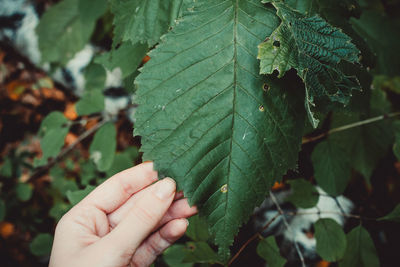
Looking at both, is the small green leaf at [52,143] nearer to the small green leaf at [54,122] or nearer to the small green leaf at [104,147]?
the small green leaf at [54,122]

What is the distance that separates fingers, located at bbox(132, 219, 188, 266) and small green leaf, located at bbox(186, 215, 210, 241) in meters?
0.26

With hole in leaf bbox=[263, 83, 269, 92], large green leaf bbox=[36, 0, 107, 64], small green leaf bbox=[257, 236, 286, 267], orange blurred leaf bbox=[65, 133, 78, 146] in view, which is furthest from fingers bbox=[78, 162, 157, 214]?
orange blurred leaf bbox=[65, 133, 78, 146]

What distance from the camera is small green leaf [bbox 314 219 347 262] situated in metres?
1.24

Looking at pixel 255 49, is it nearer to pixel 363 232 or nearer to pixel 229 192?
pixel 229 192

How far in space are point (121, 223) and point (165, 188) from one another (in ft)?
0.62

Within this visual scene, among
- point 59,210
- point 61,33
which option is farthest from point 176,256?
point 61,33

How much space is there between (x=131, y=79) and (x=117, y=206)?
1.76 ft

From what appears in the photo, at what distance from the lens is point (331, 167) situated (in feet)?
4.63

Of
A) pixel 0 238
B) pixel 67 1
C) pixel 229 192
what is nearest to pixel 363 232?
pixel 229 192

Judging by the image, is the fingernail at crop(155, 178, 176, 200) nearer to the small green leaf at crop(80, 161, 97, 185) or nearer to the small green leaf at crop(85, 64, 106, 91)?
the small green leaf at crop(85, 64, 106, 91)

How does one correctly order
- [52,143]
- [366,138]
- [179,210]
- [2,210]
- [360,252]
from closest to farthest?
[179,210], [360,252], [366,138], [52,143], [2,210]

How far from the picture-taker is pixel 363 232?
1.30m

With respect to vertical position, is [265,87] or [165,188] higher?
[265,87]

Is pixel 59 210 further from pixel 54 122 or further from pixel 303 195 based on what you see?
pixel 303 195
